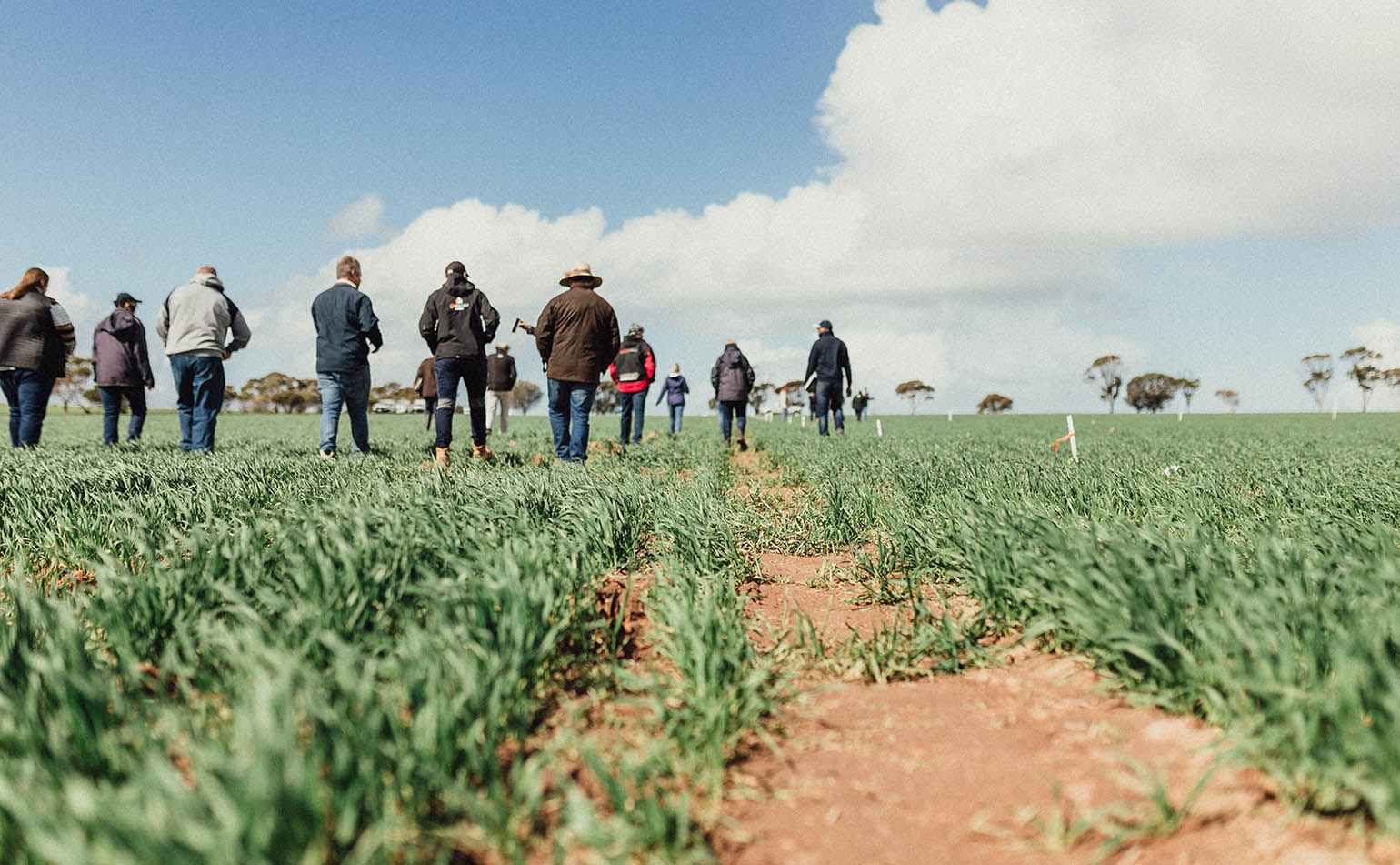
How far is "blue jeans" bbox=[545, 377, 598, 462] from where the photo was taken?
8367 millimetres

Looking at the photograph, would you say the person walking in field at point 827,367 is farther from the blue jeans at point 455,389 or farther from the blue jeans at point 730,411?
the blue jeans at point 455,389

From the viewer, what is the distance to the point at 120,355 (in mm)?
10688

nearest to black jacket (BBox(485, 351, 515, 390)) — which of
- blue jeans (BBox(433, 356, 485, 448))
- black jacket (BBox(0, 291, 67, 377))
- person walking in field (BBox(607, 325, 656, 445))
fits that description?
person walking in field (BBox(607, 325, 656, 445))

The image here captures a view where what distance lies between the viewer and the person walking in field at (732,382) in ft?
45.1

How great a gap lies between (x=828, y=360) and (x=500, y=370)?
7.65 m

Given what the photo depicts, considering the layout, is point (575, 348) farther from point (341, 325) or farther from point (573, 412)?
point (341, 325)

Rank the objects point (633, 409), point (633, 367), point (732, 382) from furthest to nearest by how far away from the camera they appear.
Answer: point (633, 409) → point (732, 382) → point (633, 367)

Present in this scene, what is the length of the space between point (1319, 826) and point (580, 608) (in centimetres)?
222

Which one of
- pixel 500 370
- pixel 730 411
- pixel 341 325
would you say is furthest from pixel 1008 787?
pixel 500 370

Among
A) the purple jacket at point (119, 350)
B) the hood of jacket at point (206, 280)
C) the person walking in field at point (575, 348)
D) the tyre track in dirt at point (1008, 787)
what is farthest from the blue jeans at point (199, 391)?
the tyre track in dirt at point (1008, 787)

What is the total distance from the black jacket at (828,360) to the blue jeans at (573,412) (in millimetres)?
7405

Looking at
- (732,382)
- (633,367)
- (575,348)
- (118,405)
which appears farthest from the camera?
(732,382)

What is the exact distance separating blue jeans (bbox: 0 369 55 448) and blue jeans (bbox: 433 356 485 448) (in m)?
4.72

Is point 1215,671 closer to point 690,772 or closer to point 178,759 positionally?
point 690,772
